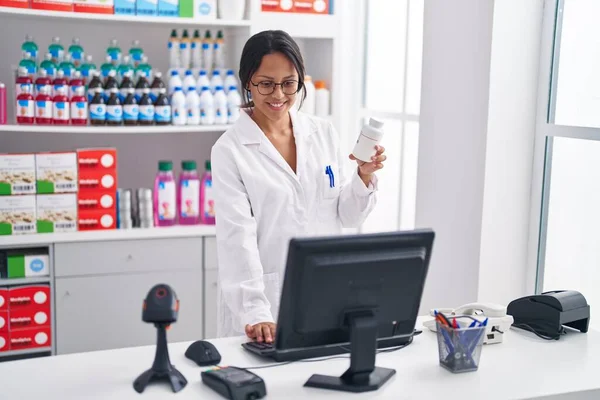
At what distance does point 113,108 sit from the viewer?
11.7 feet

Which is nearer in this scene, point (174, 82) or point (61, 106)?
point (61, 106)

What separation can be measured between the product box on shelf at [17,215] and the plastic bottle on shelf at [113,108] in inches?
20.4

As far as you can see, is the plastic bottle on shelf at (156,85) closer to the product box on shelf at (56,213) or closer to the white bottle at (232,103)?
the white bottle at (232,103)

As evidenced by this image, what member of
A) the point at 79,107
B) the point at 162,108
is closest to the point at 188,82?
the point at 162,108

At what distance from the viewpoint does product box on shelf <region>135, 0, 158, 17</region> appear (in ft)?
11.7

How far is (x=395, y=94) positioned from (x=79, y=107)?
160 centimetres

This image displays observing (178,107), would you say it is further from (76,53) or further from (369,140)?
(369,140)

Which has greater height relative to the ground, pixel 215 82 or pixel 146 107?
pixel 215 82

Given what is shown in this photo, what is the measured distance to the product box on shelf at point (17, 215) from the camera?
136 inches

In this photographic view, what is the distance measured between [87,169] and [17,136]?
54 centimetres

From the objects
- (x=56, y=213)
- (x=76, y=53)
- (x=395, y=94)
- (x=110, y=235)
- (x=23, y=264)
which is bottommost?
(x=23, y=264)

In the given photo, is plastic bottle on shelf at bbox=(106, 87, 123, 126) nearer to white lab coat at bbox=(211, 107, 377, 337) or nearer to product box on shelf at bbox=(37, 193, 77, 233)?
product box on shelf at bbox=(37, 193, 77, 233)

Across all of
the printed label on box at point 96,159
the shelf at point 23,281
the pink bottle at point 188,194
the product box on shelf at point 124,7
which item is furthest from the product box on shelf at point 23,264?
the product box on shelf at point 124,7

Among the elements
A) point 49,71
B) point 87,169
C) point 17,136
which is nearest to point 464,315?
point 87,169
